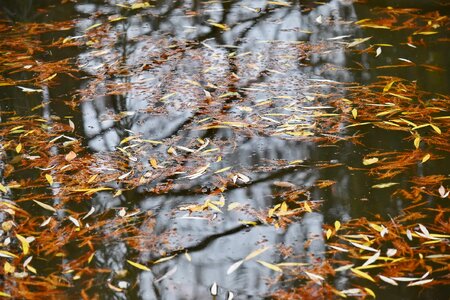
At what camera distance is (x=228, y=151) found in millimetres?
3729

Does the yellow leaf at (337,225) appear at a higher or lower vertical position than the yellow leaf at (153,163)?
lower

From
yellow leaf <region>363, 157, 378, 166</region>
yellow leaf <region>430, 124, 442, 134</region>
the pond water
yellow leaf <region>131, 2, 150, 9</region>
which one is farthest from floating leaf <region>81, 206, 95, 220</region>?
yellow leaf <region>131, 2, 150, 9</region>

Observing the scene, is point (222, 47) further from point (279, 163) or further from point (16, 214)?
point (16, 214)

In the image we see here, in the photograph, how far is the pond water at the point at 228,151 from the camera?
9.41 feet

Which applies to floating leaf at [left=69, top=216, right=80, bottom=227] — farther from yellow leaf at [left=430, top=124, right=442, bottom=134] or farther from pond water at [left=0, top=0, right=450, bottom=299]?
yellow leaf at [left=430, top=124, right=442, bottom=134]

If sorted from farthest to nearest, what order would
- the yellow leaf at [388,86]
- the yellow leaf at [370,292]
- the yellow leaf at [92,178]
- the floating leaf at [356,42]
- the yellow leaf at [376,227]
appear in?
1. the floating leaf at [356,42]
2. the yellow leaf at [388,86]
3. the yellow leaf at [92,178]
4. the yellow leaf at [376,227]
5. the yellow leaf at [370,292]

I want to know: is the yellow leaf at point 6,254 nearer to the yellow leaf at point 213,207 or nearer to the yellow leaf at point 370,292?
the yellow leaf at point 213,207

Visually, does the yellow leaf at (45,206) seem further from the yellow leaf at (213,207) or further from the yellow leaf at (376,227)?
the yellow leaf at (376,227)

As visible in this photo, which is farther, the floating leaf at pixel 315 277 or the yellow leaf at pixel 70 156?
the yellow leaf at pixel 70 156

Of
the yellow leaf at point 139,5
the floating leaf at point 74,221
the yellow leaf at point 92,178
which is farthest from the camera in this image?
the yellow leaf at point 139,5

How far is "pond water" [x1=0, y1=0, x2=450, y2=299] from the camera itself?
2.87 metres

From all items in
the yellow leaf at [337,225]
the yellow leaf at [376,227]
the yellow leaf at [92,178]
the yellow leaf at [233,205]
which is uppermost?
the yellow leaf at [92,178]

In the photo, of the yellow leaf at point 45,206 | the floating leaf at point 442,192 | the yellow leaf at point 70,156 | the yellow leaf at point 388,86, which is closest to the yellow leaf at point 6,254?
the yellow leaf at point 45,206

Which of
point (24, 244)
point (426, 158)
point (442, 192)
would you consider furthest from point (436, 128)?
point (24, 244)
